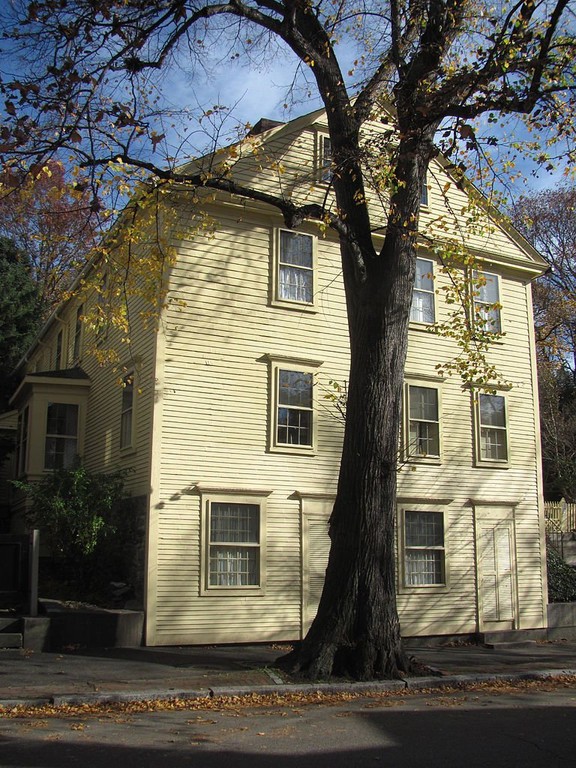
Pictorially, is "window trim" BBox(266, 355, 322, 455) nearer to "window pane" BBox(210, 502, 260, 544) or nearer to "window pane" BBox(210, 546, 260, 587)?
"window pane" BBox(210, 502, 260, 544)

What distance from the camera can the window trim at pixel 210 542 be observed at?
14.3 meters

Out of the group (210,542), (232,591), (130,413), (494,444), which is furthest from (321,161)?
(232,591)

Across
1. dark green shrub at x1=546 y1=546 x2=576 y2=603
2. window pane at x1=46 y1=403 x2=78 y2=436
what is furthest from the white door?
window pane at x1=46 y1=403 x2=78 y2=436

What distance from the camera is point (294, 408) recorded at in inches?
624

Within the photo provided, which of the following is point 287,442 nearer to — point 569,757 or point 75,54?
point 75,54

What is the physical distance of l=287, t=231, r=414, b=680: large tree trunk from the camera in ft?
35.8

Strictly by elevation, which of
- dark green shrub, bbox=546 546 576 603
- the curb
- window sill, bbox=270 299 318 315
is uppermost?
window sill, bbox=270 299 318 315

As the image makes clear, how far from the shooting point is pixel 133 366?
1599cm

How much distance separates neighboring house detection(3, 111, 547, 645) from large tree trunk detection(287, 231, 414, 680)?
1815 millimetres

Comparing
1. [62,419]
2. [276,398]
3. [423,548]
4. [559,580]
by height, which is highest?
[62,419]

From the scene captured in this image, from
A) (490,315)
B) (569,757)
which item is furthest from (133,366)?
(569,757)

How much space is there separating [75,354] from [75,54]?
468 inches

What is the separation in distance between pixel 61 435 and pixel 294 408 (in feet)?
21.4

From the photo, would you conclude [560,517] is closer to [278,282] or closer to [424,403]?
[424,403]
